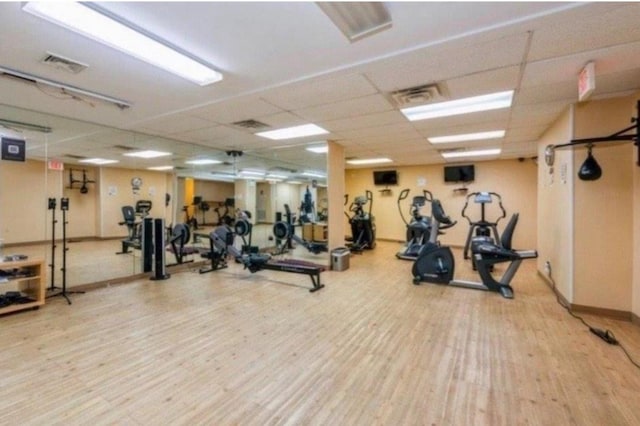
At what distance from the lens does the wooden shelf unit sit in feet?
11.8

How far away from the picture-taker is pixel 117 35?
2176mm

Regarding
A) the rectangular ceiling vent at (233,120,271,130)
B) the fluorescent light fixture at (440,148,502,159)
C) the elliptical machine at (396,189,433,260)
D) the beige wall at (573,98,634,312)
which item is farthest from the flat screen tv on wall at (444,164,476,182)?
the rectangular ceiling vent at (233,120,271,130)

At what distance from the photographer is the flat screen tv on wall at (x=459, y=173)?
851 cm

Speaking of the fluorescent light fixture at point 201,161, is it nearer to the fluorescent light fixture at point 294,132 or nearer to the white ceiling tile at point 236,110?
the fluorescent light fixture at point 294,132

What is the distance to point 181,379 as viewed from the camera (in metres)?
2.31

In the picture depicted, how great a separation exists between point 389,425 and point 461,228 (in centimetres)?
791

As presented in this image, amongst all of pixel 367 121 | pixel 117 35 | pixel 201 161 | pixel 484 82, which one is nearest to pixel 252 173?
pixel 201 161

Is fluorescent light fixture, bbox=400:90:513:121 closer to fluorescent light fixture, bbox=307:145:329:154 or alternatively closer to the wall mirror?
fluorescent light fixture, bbox=307:145:329:154

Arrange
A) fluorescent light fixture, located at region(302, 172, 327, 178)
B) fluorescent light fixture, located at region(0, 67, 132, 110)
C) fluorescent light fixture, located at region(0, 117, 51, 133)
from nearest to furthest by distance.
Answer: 1. fluorescent light fixture, located at region(0, 67, 132, 110)
2. fluorescent light fixture, located at region(0, 117, 51, 133)
3. fluorescent light fixture, located at region(302, 172, 327, 178)

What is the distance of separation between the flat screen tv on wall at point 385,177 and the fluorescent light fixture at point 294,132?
4.89 m

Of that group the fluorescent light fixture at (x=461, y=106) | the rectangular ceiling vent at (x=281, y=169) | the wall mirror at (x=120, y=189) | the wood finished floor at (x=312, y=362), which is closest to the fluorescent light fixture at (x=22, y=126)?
the wall mirror at (x=120, y=189)

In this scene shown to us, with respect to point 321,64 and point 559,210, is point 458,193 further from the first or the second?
point 321,64

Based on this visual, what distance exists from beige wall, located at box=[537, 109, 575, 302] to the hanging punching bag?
26 cm

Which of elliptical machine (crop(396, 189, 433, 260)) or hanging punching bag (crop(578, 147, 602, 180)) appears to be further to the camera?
elliptical machine (crop(396, 189, 433, 260))
